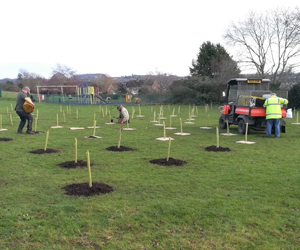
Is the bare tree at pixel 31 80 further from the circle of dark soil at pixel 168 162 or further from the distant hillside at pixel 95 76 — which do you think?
the circle of dark soil at pixel 168 162

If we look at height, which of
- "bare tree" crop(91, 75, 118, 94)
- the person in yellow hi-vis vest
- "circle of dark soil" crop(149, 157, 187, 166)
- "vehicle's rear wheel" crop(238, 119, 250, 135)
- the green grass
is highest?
"bare tree" crop(91, 75, 118, 94)

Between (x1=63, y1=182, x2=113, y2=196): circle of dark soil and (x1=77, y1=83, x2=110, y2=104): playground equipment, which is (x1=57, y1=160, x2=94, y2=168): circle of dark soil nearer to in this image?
(x1=63, y1=182, x2=113, y2=196): circle of dark soil

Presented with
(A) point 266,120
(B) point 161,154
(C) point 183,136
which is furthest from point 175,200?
(A) point 266,120

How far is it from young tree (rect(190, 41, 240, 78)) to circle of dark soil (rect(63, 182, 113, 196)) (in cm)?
4223

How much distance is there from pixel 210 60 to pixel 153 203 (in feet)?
147

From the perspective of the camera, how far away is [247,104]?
14336 mm

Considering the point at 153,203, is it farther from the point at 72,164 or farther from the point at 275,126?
the point at 275,126

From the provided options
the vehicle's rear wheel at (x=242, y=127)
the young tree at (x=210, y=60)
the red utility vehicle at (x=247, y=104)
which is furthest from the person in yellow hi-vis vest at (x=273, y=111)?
the young tree at (x=210, y=60)

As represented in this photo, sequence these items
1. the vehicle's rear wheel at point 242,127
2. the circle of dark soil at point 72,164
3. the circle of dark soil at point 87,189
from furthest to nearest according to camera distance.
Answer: the vehicle's rear wheel at point 242,127 → the circle of dark soil at point 72,164 → the circle of dark soil at point 87,189

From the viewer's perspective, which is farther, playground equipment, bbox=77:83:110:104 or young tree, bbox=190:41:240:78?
young tree, bbox=190:41:240:78

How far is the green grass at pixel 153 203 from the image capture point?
13.0 ft

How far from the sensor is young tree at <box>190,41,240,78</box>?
46812mm

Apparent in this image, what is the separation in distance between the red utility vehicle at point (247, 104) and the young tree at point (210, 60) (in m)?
30.8

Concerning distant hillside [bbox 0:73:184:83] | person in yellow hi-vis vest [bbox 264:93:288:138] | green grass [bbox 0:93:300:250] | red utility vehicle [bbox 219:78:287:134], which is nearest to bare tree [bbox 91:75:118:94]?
distant hillside [bbox 0:73:184:83]
